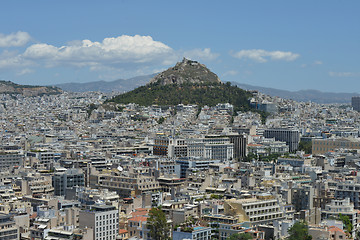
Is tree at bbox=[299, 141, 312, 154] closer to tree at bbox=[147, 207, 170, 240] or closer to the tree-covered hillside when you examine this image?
the tree-covered hillside

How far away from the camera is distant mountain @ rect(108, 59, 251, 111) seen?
175000 millimetres

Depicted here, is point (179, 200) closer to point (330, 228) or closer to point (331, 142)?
point (330, 228)

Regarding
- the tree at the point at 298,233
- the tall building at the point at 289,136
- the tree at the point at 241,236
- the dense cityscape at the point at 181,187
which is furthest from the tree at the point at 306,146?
the tree at the point at 241,236

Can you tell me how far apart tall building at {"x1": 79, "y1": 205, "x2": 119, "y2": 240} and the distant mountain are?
120 meters

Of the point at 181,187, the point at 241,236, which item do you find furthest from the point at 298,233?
the point at 181,187

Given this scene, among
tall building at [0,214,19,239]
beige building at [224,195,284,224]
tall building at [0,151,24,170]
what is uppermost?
tall building at [0,151,24,170]

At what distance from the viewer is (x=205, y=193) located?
59.8m

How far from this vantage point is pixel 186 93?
591 ft

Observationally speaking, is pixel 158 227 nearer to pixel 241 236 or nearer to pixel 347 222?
pixel 241 236

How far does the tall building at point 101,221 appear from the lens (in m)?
47.8

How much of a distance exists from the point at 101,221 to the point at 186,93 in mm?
A: 132894

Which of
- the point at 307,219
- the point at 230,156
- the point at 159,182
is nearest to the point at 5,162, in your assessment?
the point at 159,182

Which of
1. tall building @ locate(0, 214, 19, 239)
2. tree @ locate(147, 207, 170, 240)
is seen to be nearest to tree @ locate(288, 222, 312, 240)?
tree @ locate(147, 207, 170, 240)

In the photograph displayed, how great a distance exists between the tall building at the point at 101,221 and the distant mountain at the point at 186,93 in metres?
120
